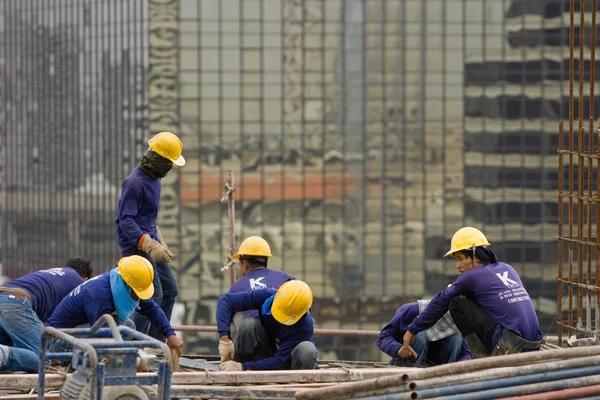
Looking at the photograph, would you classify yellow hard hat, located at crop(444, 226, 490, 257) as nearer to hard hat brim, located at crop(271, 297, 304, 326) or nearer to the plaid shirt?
the plaid shirt

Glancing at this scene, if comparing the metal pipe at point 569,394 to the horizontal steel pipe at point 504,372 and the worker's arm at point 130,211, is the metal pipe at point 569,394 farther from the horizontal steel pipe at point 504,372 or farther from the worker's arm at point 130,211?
Answer: the worker's arm at point 130,211

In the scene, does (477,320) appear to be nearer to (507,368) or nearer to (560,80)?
(507,368)

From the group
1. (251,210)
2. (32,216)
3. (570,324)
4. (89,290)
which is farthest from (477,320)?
(32,216)

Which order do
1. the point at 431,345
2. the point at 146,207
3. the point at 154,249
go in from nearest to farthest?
the point at 431,345
the point at 154,249
the point at 146,207

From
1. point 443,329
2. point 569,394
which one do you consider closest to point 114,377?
point 569,394

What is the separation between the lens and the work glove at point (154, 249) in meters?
13.0

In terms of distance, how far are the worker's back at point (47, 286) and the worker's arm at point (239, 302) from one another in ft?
5.41

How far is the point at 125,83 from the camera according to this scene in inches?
3115

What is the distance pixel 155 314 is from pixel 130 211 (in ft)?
4.64

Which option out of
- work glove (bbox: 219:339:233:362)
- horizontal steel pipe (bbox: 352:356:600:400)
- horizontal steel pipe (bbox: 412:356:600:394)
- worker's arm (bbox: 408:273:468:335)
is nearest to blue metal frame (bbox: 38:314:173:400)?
horizontal steel pipe (bbox: 352:356:600:400)

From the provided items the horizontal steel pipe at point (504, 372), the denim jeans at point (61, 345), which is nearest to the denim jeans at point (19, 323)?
the denim jeans at point (61, 345)

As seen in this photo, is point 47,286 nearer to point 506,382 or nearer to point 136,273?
point 136,273

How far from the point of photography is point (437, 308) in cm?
1185

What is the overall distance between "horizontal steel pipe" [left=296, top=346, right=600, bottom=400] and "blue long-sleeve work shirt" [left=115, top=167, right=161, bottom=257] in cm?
432
